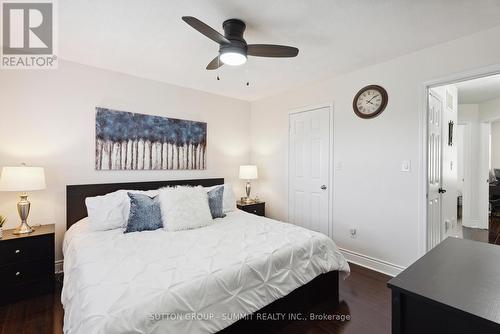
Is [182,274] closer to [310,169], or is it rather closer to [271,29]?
[271,29]

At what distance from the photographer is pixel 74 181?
2.79 metres

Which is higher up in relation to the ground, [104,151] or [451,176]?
[104,151]

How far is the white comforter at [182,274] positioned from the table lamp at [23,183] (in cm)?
46

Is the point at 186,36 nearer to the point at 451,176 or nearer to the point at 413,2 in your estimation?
the point at 413,2

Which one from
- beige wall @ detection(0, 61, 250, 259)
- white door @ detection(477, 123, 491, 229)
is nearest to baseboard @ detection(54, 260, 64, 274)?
beige wall @ detection(0, 61, 250, 259)

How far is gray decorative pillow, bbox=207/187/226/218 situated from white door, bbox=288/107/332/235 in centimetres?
133

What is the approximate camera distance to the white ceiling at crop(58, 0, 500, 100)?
1814mm

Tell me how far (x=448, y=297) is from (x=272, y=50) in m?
1.88

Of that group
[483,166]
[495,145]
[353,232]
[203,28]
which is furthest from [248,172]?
[495,145]

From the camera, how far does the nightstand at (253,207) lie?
383 centimetres

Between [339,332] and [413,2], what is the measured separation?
252 centimetres

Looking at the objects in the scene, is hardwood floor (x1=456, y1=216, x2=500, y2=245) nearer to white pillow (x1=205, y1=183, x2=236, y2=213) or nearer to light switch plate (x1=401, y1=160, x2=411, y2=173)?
light switch plate (x1=401, y1=160, x2=411, y2=173)

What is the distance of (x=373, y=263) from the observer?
114 inches

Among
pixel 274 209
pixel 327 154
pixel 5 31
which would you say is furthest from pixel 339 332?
pixel 5 31
